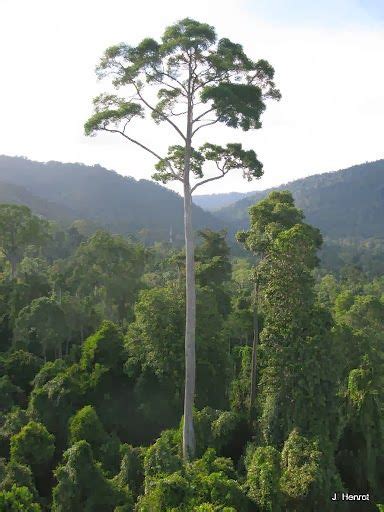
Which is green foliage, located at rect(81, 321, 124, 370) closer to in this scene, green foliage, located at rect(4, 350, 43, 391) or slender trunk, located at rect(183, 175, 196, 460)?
green foliage, located at rect(4, 350, 43, 391)

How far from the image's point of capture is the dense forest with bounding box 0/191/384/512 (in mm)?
13500

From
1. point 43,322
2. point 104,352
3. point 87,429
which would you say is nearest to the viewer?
point 87,429

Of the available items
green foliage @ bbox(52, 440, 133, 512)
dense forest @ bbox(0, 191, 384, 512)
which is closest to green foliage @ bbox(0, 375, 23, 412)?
dense forest @ bbox(0, 191, 384, 512)

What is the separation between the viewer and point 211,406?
20.9 m

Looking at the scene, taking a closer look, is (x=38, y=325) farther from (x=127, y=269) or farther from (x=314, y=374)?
(x=314, y=374)

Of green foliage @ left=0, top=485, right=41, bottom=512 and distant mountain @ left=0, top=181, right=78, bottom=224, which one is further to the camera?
distant mountain @ left=0, top=181, right=78, bottom=224

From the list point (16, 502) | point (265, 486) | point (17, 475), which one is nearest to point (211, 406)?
point (17, 475)

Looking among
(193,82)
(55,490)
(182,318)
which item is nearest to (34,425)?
(55,490)

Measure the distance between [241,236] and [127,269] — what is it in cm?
1784

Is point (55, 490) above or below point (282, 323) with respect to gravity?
below

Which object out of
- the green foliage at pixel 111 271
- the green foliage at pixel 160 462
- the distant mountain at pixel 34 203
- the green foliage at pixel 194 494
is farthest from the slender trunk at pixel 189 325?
the distant mountain at pixel 34 203

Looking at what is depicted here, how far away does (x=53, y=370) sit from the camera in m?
22.4
